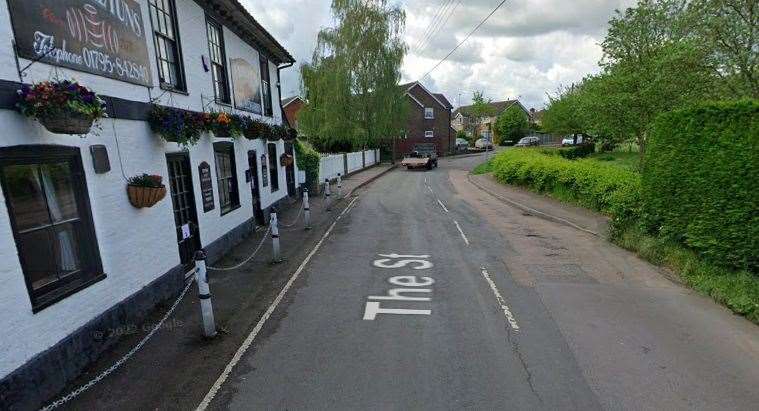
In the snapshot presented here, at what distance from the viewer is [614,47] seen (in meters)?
18.7

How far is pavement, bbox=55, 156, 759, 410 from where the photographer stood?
415 centimetres

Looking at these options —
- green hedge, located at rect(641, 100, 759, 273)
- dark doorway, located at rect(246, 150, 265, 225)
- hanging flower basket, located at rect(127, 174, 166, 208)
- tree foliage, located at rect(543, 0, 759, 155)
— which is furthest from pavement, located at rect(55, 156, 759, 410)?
tree foliage, located at rect(543, 0, 759, 155)

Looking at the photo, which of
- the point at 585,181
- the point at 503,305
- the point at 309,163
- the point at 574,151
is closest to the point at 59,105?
the point at 503,305

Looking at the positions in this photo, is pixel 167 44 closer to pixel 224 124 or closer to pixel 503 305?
pixel 224 124

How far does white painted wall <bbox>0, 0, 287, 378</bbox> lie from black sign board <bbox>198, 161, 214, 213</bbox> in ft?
0.48

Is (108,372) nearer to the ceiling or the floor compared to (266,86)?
nearer to the floor

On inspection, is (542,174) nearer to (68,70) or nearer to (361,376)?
(361,376)

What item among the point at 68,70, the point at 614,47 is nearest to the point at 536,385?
the point at 68,70

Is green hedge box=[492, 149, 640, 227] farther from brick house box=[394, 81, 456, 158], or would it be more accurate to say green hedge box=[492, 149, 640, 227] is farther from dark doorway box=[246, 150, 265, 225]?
brick house box=[394, 81, 456, 158]

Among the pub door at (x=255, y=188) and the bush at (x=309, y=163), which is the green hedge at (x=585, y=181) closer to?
the pub door at (x=255, y=188)

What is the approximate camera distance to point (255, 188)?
39.3ft

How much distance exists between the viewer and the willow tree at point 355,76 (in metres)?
30.6

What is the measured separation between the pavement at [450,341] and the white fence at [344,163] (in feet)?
45.8

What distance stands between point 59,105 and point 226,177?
239 inches
